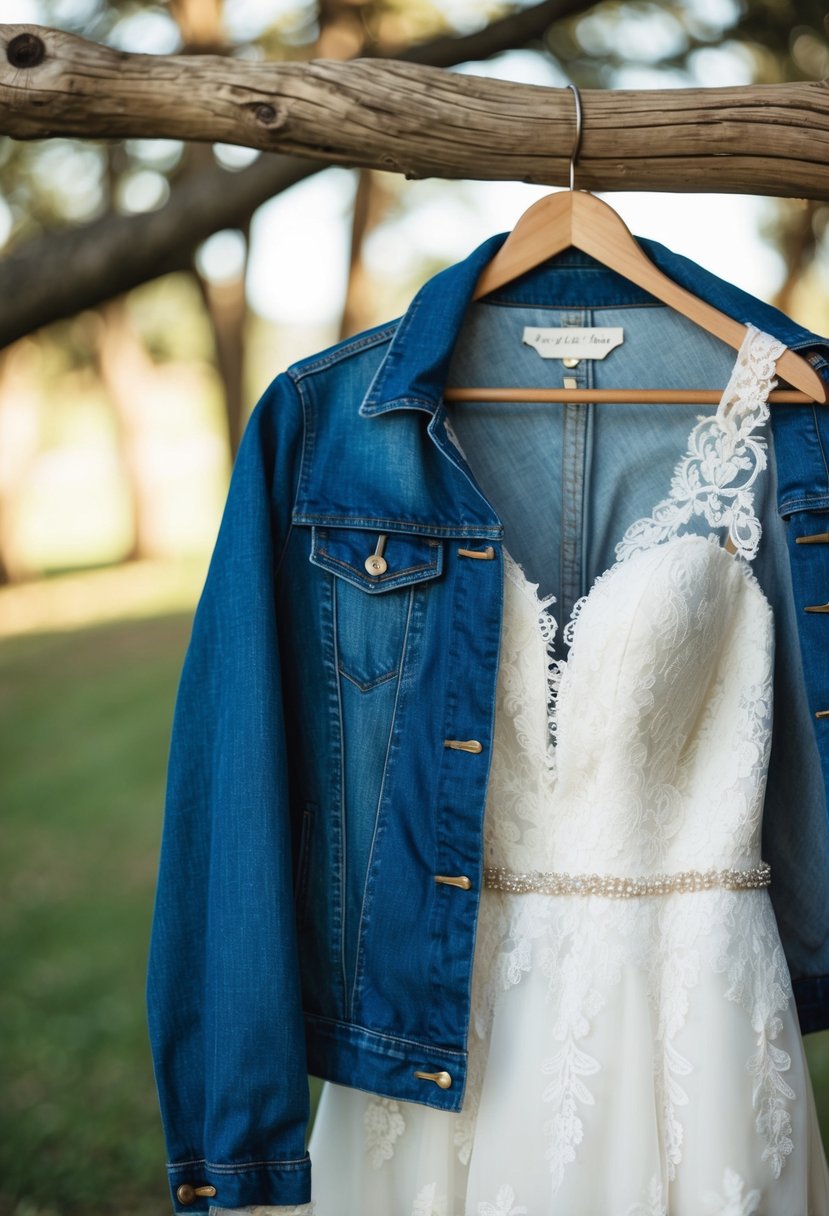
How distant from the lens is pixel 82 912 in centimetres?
481

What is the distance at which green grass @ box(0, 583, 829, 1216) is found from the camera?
3100 mm

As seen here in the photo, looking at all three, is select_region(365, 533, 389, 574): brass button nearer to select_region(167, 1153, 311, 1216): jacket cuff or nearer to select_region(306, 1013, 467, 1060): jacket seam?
select_region(306, 1013, 467, 1060): jacket seam

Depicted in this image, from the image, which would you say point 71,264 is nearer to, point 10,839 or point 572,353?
point 572,353

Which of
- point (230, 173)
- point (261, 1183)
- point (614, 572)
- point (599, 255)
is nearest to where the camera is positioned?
point (261, 1183)

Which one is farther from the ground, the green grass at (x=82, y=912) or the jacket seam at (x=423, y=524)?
the jacket seam at (x=423, y=524)

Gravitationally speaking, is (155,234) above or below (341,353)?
above

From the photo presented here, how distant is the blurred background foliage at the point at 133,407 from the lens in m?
3.08

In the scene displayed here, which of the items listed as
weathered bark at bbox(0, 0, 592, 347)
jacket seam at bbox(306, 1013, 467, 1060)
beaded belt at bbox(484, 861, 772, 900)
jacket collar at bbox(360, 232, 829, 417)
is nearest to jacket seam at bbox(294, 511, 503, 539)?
jacket collar at bbox(360, 232, 829, 417)

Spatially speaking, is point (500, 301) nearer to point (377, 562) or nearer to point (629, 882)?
point (377, 562)

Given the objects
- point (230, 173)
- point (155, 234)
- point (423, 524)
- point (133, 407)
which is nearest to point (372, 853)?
point (423, 524)

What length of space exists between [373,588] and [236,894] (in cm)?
44

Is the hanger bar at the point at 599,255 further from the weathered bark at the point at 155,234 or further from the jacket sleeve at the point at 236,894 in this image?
the weathered bark at the point at 155,234

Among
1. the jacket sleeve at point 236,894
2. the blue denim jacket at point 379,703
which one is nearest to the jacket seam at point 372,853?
the blue denim jacket at point 379,703

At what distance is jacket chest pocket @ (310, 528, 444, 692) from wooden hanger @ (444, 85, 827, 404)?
0.24 metres
